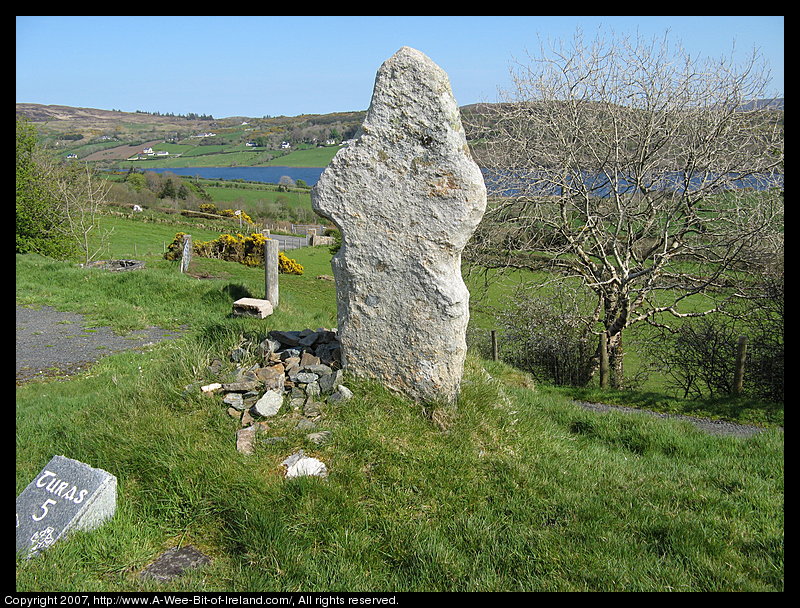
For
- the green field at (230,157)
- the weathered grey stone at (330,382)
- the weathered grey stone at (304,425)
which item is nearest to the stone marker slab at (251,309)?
the weathered grey stone at (330,382)

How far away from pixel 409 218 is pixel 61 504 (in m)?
3.87

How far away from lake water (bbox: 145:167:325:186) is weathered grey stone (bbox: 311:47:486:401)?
206 feet

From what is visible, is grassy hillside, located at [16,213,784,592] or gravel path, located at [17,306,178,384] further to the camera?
gravel path, located at [17,306,178,384]

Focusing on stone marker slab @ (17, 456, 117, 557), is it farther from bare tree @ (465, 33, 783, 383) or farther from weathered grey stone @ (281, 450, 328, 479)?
bare tree @ (465, 33, 783, 383)

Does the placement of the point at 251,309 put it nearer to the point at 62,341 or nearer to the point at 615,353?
the point at 62,341

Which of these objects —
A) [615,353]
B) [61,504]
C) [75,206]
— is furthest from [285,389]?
[75,206]

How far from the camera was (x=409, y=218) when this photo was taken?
221 inches

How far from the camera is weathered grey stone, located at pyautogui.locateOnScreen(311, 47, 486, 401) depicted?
5566mm

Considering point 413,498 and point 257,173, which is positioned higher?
point 257,173

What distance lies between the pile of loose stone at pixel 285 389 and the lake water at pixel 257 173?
205 feet

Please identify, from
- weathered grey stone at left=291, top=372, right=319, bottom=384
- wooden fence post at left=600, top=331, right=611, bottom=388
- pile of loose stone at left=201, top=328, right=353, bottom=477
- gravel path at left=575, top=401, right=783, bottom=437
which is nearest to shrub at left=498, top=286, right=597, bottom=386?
wooden fence post at left=600, top=331, right=611, bottom=388

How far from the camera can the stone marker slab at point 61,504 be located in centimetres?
412

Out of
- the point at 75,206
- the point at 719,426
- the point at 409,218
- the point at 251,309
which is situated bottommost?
the point at 719,426

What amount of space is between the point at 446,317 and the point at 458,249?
715 mm
